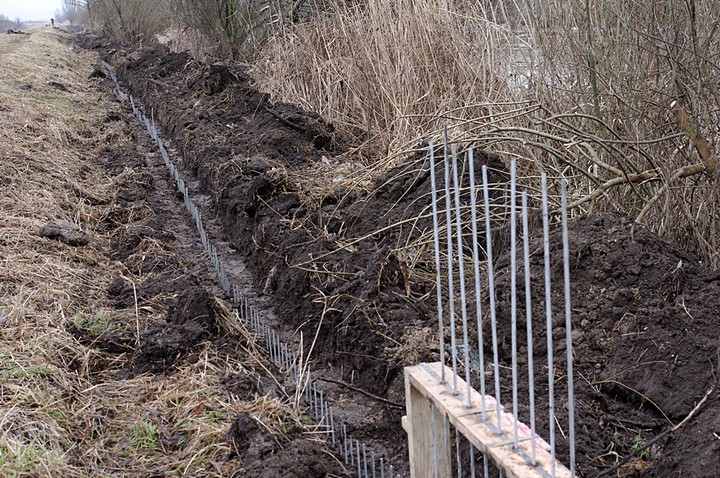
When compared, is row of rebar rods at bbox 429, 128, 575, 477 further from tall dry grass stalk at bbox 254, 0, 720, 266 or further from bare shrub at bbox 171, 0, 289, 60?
bare shrub at bbox 171, 0, 289, 60

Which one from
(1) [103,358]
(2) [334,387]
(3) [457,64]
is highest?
(3) [457,64]

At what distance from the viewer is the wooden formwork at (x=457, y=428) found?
1.71m

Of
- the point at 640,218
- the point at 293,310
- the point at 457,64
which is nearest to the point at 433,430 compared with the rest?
the point at 640,218

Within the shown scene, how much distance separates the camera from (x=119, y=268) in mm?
4957

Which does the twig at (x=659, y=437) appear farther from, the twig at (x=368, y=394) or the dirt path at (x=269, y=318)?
the twig at (x=368, y=394)

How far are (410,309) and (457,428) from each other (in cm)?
192

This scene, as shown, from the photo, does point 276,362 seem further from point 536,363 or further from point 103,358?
point 536,363

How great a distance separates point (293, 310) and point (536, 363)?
1860mm

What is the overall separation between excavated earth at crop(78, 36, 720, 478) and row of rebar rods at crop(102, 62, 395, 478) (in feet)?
0.29

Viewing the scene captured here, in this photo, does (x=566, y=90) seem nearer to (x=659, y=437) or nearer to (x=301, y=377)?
(x=301, y=377)

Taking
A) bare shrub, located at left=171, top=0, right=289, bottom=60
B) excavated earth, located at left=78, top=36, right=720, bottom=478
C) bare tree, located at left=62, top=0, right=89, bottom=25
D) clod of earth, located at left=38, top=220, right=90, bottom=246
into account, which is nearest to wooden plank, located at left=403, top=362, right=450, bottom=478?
excavated earth, located at left=78, top=36, right=720, bottom=478

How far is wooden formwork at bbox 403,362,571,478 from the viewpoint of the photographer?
1.71 meters

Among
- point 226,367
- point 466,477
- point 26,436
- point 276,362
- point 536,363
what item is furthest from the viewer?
point 276,362

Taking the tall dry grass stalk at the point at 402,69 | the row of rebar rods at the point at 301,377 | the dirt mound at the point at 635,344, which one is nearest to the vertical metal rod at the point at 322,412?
the row of rebar rods at the point at 301,377
